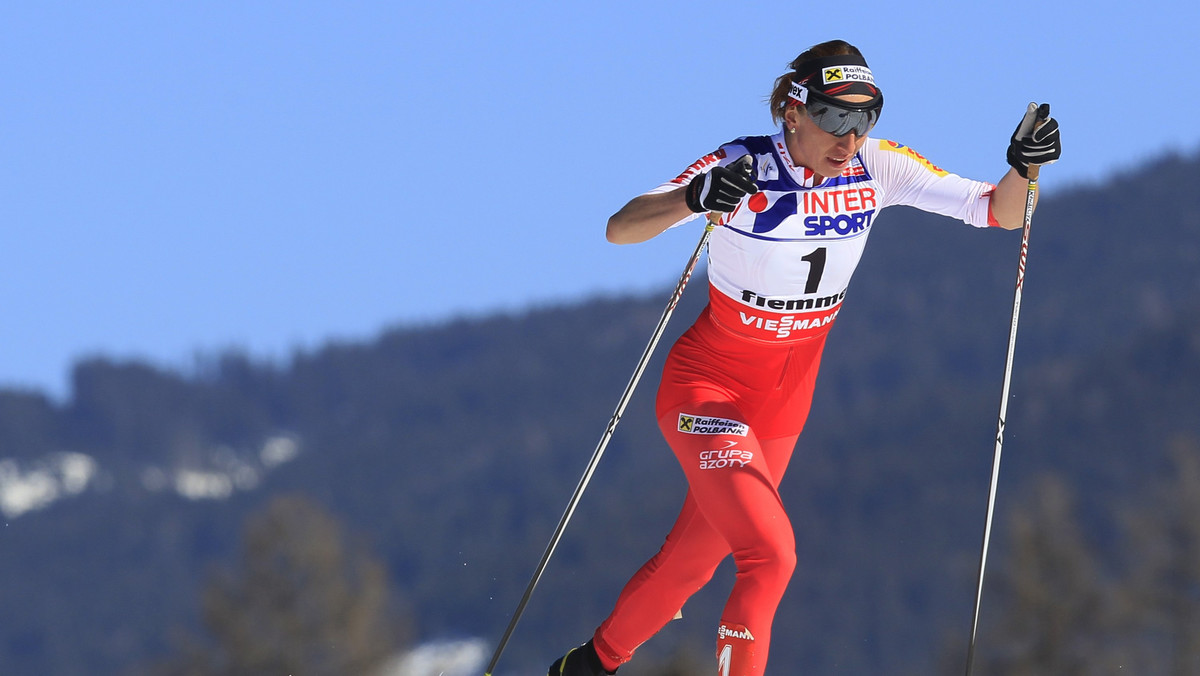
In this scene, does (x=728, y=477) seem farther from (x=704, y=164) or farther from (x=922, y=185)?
(x=922, y=185)

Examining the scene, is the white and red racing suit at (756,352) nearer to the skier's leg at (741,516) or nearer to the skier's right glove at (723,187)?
the skier's leg at (741,516)

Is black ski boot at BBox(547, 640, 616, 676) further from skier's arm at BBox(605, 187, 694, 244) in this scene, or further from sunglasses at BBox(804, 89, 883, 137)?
sunglasses at BBox(804, 89, 883, 137)

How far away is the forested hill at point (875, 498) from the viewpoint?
9338 centimetres

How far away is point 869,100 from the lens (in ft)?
19.9

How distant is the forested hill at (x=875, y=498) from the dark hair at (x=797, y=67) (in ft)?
123

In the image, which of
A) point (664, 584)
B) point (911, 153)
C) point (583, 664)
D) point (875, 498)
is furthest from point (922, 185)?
point (875, 498)

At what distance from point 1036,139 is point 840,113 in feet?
2.62

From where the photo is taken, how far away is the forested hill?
93.4 m

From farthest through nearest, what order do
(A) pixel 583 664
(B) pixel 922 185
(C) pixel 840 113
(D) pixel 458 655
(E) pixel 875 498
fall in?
(E) pixel 875 498
(D) pixel 458 655
(A) pixel 583 664
(B) pixel 922 185
(C) pixel 840 113

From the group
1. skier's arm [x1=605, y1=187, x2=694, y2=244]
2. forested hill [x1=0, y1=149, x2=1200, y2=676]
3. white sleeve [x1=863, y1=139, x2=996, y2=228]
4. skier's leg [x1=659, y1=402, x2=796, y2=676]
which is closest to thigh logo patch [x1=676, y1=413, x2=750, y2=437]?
skier's leg [x1=659, y1=402, x2=796, y2=676]

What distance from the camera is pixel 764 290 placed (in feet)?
20.6

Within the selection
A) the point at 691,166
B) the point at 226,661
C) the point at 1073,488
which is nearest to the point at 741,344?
the point at 691,166

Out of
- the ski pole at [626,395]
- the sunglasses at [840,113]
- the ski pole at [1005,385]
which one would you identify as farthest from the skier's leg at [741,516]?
the sunglasses at [840,113]

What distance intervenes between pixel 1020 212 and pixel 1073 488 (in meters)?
105
